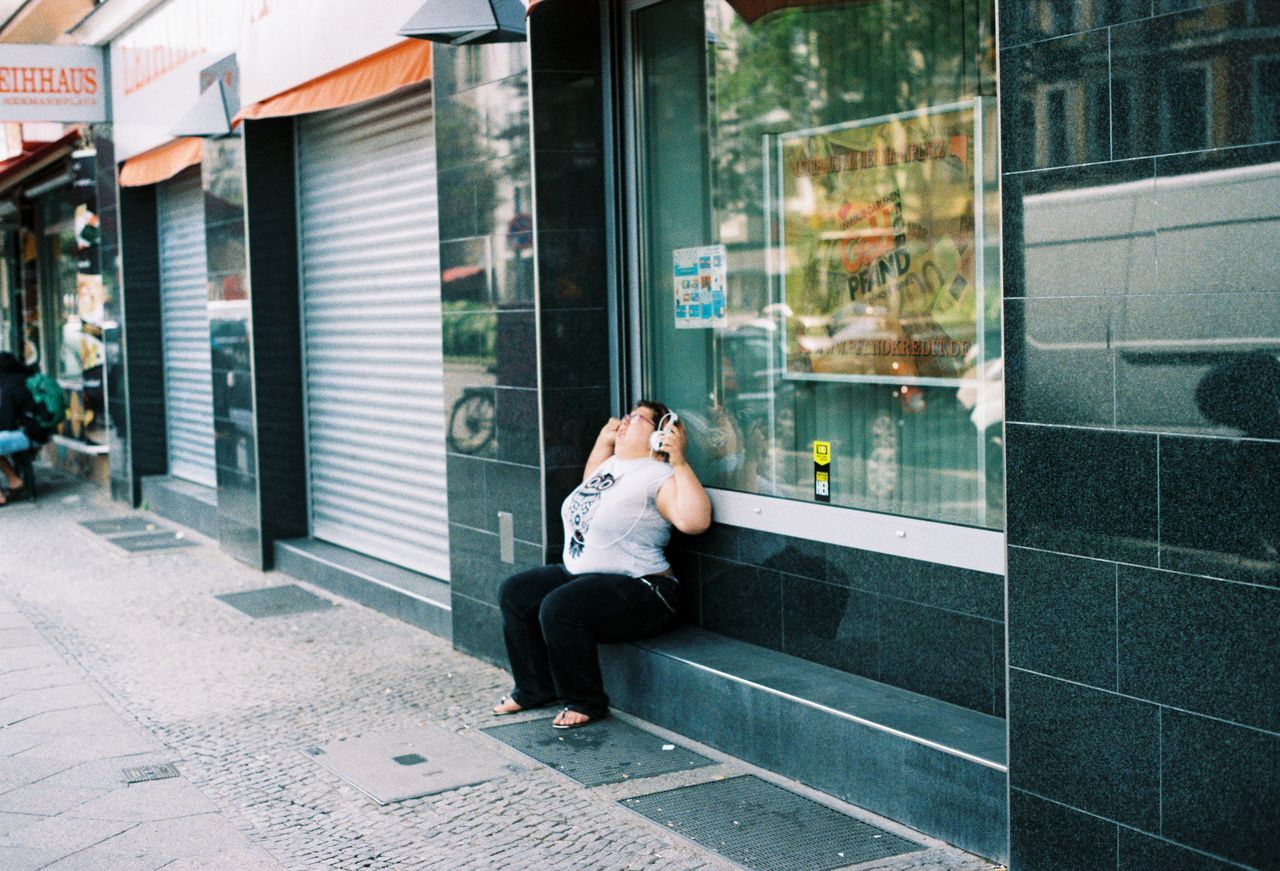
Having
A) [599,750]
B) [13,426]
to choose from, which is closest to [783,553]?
[599,750]

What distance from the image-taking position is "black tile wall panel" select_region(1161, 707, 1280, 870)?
12.3ft

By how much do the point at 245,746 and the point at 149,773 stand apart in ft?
1.50

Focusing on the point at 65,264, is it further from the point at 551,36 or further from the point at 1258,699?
the point at 1258,699

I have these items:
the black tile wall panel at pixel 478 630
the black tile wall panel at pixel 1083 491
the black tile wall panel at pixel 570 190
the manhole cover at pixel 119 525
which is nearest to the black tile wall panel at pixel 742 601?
the black tile wall panel at pixel 478 630

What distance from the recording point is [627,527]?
6398 mm

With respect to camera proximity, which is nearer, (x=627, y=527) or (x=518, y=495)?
(x=627, y=527)

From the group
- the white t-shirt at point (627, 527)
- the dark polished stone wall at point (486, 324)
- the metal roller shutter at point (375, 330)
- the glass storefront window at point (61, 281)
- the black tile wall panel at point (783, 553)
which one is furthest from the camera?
the glass storefront window at point (61, 281)

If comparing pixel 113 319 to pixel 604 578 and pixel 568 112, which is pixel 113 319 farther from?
pixel 604 578

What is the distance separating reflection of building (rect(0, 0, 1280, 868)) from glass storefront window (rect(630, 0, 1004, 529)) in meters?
0.02

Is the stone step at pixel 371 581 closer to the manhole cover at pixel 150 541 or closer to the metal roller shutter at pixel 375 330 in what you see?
the metal roller shutter at pixel 375 330

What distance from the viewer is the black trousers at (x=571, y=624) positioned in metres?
6.25

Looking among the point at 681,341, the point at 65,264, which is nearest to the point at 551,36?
the point at 681,341

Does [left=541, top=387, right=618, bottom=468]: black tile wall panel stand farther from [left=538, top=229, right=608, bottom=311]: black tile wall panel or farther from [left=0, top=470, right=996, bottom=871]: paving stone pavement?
[left=0, top=470, right=996, bottom=871]: paving stone pavement

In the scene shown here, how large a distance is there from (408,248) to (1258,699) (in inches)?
250
